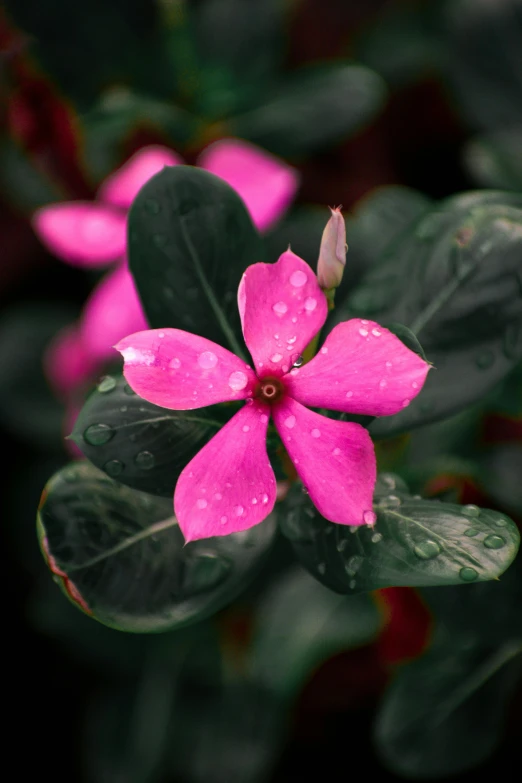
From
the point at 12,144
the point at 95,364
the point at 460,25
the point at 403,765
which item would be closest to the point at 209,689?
the point at 403,765

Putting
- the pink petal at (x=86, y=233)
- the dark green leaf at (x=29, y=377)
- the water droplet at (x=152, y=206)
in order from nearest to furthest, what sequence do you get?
the water droplet at (x=152, y=206) → the pink petal at (x=86, y=233) → the dark green leaf at (x=29, y=377)

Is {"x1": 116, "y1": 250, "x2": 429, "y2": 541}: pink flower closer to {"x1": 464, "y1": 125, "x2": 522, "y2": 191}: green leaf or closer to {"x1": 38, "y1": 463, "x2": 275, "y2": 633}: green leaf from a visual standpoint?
{"x1": 38, "y1": 463, "x2": 275, "y2": 633}: green leaf

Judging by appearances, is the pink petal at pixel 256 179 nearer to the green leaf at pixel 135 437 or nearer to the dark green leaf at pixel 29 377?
the green leaf at pixel 135 437

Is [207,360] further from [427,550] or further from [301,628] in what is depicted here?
[301,628]

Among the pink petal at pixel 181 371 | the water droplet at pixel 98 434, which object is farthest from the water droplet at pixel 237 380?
the water droplet at pixel 98 434

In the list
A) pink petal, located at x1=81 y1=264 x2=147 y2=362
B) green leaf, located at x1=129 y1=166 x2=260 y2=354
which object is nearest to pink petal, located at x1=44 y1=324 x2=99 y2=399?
pink petal, located at x1=81 y1=264 x2=147 y2=362

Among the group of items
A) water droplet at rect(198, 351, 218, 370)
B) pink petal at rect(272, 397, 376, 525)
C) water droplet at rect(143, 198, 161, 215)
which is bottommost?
pink petal at rect(272, 397, 376, 525)
